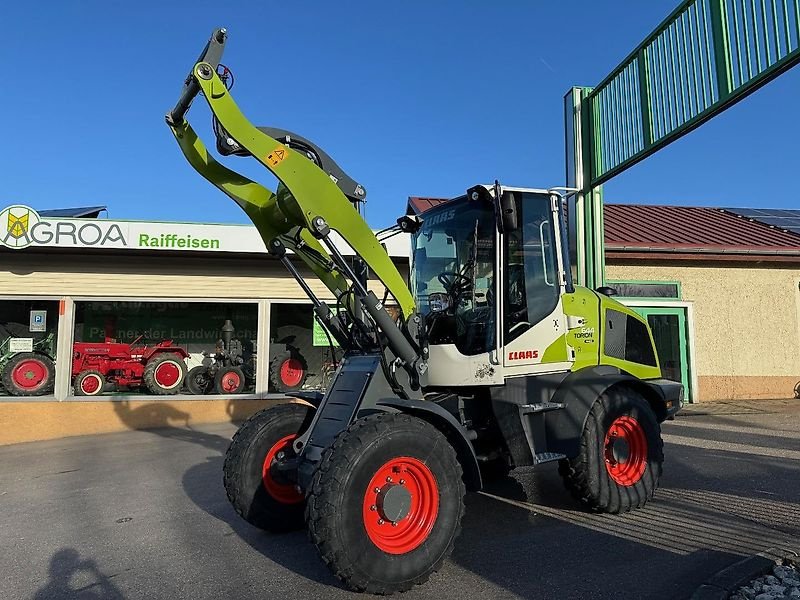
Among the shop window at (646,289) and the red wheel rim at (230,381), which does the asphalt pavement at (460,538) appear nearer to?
the red wheel rim at (230,381)

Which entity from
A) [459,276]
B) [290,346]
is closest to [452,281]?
[459,276]

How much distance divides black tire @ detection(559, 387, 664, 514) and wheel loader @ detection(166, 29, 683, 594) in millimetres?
15

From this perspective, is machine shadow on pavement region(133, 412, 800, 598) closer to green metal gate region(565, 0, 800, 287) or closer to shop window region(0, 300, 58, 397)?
green metal gate region(565, 0, 800, 287)

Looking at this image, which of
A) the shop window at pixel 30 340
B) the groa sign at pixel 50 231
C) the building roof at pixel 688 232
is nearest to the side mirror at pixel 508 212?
the groa sign at pixel 50 231

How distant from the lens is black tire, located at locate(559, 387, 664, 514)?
16.6 feet

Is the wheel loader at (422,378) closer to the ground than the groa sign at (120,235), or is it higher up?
closer to the ground

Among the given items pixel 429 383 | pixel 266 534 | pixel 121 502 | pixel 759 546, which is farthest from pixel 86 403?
pixel 759 546

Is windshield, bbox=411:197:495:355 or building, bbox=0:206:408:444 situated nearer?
windshield, bbox=411:197:495:355

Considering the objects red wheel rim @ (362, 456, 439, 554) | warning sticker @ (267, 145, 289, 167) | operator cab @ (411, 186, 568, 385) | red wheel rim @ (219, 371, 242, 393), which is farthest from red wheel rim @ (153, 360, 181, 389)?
red wheel rim @ (362, 456, 439, 554)

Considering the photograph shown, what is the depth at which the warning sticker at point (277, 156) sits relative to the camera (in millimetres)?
4086

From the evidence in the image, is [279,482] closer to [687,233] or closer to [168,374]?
[168,374]

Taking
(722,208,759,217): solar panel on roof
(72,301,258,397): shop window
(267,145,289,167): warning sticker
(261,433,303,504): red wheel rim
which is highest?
(722,208,759,217): solar panel on roof

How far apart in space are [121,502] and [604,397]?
5.09 meters

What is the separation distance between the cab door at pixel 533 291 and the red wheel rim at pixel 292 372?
8387 millimetres
